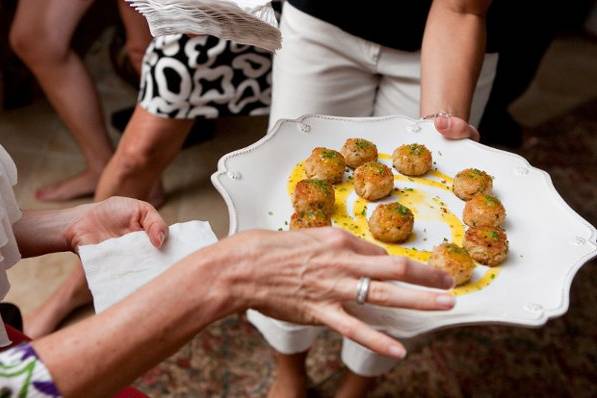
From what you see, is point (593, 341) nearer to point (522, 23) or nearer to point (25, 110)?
point (522, 23)

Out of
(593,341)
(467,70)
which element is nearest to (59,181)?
(467,70)

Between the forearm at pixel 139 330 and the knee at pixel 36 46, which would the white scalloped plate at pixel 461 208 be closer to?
Answer: the forearm at pixel 139 330

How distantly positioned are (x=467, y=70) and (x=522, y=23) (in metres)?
1.09

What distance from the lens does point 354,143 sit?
3.42 ft

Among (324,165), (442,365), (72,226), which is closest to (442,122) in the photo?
(324,165)

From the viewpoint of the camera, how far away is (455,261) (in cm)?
88

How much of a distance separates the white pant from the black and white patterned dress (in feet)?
0.55

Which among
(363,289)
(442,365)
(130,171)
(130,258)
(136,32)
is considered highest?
(363,289)

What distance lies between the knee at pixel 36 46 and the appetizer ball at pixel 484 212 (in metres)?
1.33

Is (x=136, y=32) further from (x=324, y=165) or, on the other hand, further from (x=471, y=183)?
(x=471, y=183)

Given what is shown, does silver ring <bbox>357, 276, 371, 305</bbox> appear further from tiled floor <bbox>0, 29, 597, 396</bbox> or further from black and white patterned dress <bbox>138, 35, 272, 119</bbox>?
black and white patterned dress <bbox>138, 35, 272, 119</bbox>

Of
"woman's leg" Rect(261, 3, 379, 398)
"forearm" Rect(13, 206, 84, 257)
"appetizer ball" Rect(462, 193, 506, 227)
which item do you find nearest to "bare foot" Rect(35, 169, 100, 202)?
"woman's leg" Rect(261, 3, 379, 398)

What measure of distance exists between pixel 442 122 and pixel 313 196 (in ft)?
1.05

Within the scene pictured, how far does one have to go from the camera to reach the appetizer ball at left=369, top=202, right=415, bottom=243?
0.92 meters
